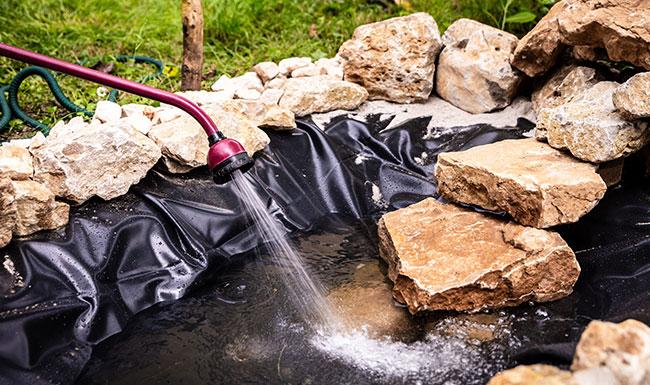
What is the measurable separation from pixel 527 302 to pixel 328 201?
113 centimetres

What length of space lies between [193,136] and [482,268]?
1428mm

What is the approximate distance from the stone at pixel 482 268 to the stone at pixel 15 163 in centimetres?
152

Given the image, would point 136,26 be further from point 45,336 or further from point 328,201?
point 45,336

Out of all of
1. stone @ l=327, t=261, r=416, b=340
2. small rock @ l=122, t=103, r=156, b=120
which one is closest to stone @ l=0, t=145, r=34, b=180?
small rock @ l=122, t=103, r=156, b=120

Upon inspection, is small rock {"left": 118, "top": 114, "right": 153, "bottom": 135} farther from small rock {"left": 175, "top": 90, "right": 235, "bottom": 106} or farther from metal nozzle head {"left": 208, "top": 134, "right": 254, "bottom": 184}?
metal nozzle head {"left": 208, "top": 134, "right": 254, "bottom": 184}

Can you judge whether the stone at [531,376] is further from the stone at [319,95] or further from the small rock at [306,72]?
the small rock at [306,72]

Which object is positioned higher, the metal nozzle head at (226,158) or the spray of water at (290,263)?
the metal nozzle head at (226,158)

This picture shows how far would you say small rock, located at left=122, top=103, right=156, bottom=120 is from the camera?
9.89ft

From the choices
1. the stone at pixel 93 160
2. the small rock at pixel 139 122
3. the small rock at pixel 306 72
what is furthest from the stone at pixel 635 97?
the small rock at pixel 139 122

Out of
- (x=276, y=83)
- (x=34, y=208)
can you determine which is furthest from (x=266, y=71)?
(x=34, y=208)

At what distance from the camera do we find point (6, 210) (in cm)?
230

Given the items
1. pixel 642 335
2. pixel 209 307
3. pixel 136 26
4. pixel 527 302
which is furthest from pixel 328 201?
pixel 136 26

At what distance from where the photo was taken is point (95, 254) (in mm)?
2498

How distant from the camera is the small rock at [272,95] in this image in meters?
3.42
